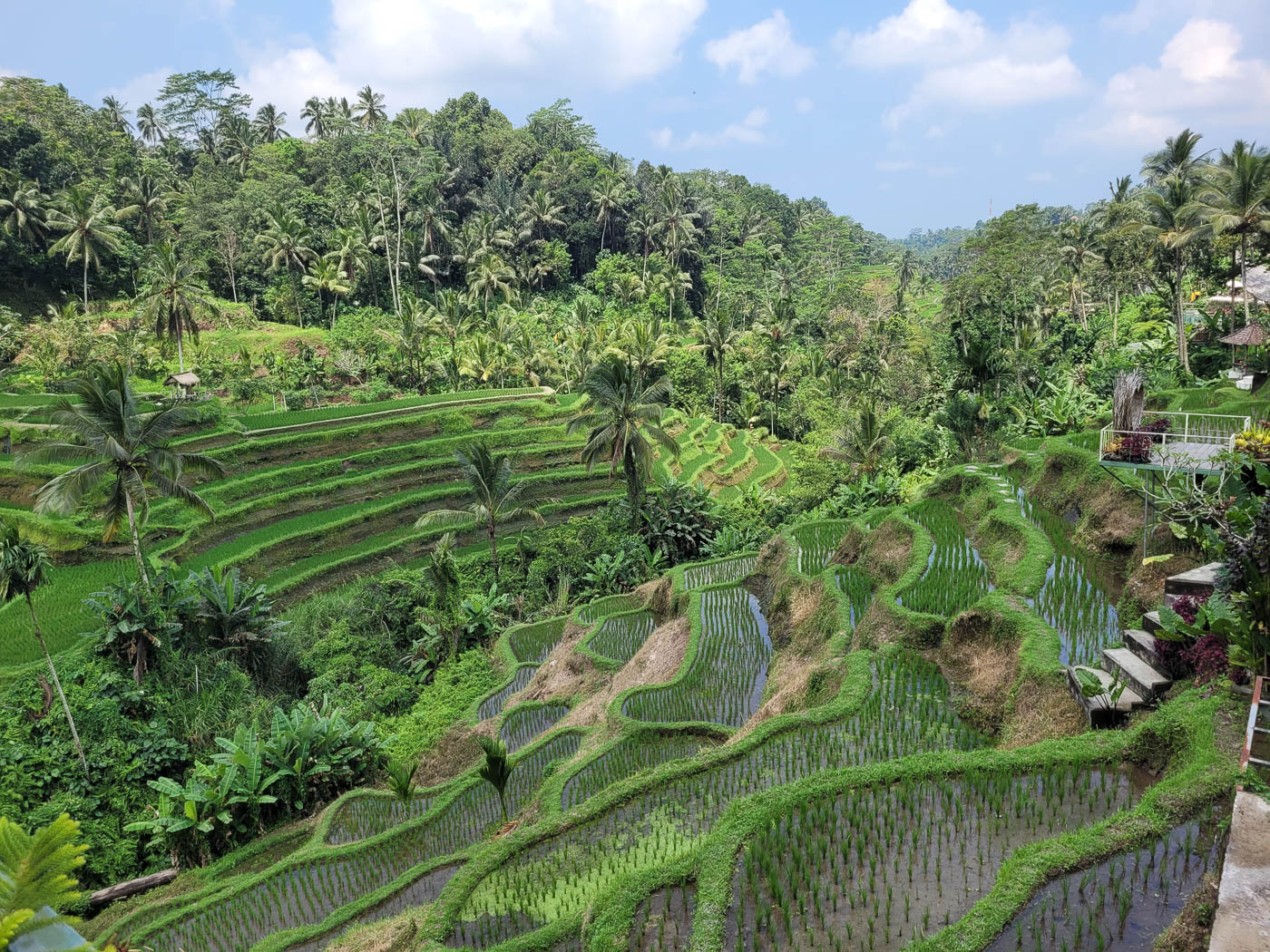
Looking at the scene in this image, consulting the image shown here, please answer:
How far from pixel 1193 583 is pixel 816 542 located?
9.18 metres

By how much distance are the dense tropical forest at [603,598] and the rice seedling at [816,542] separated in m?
0.19

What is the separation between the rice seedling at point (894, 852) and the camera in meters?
6.01

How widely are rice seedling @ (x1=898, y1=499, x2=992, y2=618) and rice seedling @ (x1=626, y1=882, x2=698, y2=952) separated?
6.48 meters

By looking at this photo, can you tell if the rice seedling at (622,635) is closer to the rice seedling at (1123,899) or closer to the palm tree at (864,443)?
the palm tree at (864,443)

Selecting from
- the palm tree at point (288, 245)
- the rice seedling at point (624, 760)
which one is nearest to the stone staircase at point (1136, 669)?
the rice seedling at point (624, 760)

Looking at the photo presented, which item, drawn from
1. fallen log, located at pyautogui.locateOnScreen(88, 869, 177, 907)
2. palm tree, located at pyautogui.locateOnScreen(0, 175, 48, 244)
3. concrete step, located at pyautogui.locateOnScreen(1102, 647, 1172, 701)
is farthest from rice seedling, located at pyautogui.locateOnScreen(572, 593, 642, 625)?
palm tree, located at pyautogui.locateOnScreen(0, 175, 48, 244)

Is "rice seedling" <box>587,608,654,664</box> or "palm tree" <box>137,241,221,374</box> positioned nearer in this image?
"rice seedling" <box>587,608,654,664</box>

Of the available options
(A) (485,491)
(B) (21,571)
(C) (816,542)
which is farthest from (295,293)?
(C) (816,542)

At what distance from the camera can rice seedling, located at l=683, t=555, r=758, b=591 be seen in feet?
59.4

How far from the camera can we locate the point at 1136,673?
8.29m

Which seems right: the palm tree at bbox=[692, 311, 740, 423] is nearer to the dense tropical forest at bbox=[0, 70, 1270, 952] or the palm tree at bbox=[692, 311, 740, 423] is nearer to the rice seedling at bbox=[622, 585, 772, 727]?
the dense tropical forest at bbox=[0, 70, 1270, 952]

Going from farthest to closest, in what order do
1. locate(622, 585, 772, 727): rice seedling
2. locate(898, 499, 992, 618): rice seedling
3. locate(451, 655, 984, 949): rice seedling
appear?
1. locate(622, 585, 772, 727): rice seedling
2. locate(898, 499, 992, 618): rice seedling
3. locate(451, 655, 984, 949): rice seedling

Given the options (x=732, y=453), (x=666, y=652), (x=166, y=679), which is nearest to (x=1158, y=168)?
(x=732, y=453)

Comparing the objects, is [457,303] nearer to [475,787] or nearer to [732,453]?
[732,453]
